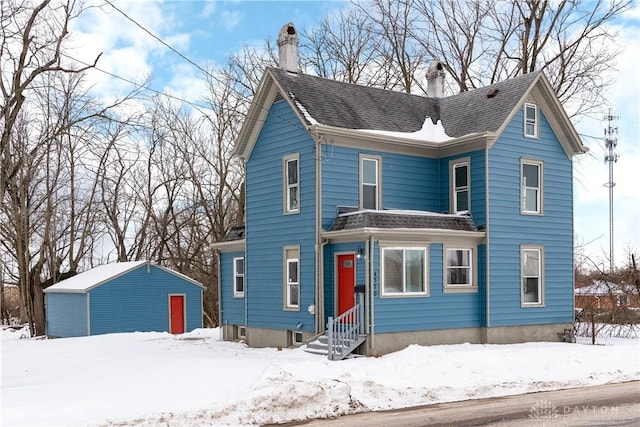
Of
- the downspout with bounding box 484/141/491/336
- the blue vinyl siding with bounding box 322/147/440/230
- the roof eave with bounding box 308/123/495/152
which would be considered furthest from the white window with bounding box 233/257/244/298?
the downspout with bounding box 484/141/491/336

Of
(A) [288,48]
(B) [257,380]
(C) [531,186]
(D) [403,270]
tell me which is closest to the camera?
(B) [257,380]

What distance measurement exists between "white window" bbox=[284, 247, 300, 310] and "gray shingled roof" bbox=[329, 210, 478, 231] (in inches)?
73.8

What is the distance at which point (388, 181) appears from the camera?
21.5 metres

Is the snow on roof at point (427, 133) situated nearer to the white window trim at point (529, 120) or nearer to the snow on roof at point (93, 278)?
the white window trim at point (529, 120)

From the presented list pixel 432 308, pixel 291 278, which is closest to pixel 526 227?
pixel 432 308

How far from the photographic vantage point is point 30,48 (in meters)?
20.5

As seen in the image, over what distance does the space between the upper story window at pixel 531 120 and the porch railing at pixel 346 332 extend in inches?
336

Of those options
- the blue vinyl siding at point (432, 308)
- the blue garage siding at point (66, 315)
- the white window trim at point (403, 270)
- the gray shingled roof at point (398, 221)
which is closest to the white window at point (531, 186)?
the gray shingled roof at point (398, 221)

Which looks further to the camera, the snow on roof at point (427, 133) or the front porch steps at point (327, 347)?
the snow on roof at point (427, 133)

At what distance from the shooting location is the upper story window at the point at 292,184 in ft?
69.1

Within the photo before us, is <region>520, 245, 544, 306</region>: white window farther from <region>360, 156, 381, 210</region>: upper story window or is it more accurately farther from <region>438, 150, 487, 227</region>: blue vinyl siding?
<region>360, 156, 381, 210</region>: upper story window

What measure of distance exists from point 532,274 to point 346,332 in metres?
7.35

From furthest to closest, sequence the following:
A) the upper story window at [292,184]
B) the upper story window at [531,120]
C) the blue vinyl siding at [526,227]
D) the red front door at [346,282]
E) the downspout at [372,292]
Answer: the upper story window at [531,120] < the blue vinyl siding at [526,227] < the upper story window at [292,184] < the red front door at [346,282] < the downspout at [372,292]

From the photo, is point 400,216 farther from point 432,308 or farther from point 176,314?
point 176,314
